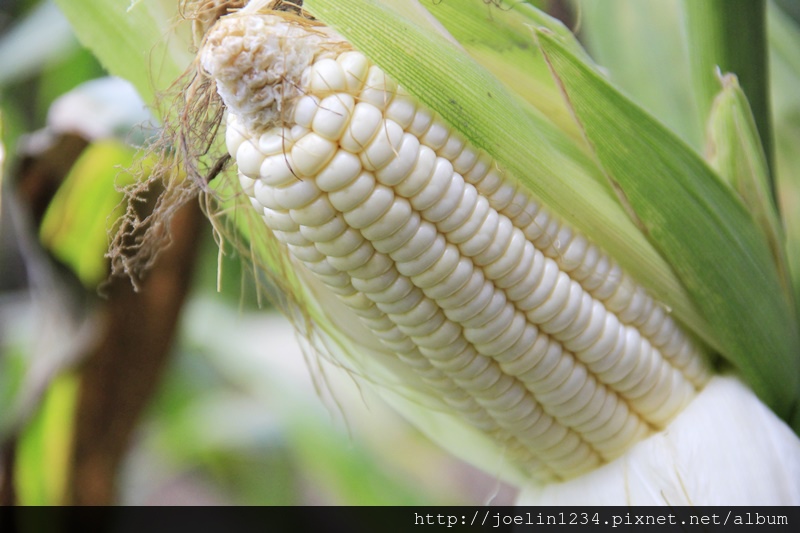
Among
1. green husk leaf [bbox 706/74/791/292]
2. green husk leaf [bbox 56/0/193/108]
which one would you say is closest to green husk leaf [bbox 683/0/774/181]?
green husk leaf [bbox 706/74/791/292]

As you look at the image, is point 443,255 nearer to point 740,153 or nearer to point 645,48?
point 740,153

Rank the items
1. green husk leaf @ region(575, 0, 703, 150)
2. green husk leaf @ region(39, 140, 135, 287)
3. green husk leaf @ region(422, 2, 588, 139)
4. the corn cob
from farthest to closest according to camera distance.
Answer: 1. green husk leaf @ region(39, 140, 135, 287)
2. green husk leaf @ region(575, 0, 703, 150)
3. green husk leaf @ region(422, 2, 588, 139)
4. the corn cob

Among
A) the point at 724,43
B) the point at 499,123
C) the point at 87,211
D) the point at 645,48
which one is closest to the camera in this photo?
the point at 499,123

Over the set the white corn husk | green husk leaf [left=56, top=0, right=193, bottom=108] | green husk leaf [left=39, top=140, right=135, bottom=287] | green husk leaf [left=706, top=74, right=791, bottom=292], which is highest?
green husk leaf [left=56, top=0, right=193, bottom=108]

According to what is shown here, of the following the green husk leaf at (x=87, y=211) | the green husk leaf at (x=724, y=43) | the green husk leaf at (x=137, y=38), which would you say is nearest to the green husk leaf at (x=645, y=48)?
the green husk leaf at (x=724, y=43)

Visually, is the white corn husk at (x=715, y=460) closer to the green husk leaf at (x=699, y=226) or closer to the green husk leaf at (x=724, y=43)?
the green husk leaf at (x=699, y=226)

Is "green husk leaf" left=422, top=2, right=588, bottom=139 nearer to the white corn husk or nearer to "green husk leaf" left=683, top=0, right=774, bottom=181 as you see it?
"green husk leaf" left=683, top=0, right=774, bottom=181

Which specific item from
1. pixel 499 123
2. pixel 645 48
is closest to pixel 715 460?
pixel 499 123
